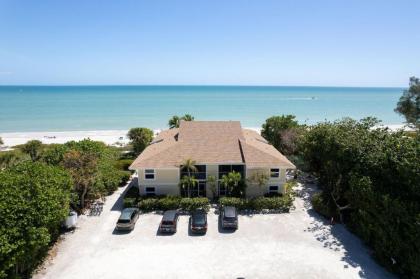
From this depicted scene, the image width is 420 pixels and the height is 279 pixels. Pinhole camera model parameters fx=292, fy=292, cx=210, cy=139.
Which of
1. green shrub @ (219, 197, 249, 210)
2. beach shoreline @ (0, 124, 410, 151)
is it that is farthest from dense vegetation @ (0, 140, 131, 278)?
beach shoreline @ (0, 124, 410, 151)

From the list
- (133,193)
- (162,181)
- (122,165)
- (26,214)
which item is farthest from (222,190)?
(26,214)

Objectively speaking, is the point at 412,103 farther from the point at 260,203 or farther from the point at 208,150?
the point at 208,150

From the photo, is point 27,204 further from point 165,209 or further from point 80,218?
point 165,209

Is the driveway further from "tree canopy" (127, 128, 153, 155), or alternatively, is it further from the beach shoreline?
the beach shoreline

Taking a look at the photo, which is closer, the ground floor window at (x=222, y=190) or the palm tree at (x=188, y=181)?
the palm tree at (x=188, y=181)

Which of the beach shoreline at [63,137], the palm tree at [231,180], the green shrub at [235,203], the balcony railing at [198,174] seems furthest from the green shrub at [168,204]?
the beach shoreline at [63,137]

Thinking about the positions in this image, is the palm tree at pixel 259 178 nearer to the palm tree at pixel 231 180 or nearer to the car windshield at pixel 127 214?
the palm tree at pixel 231 180
